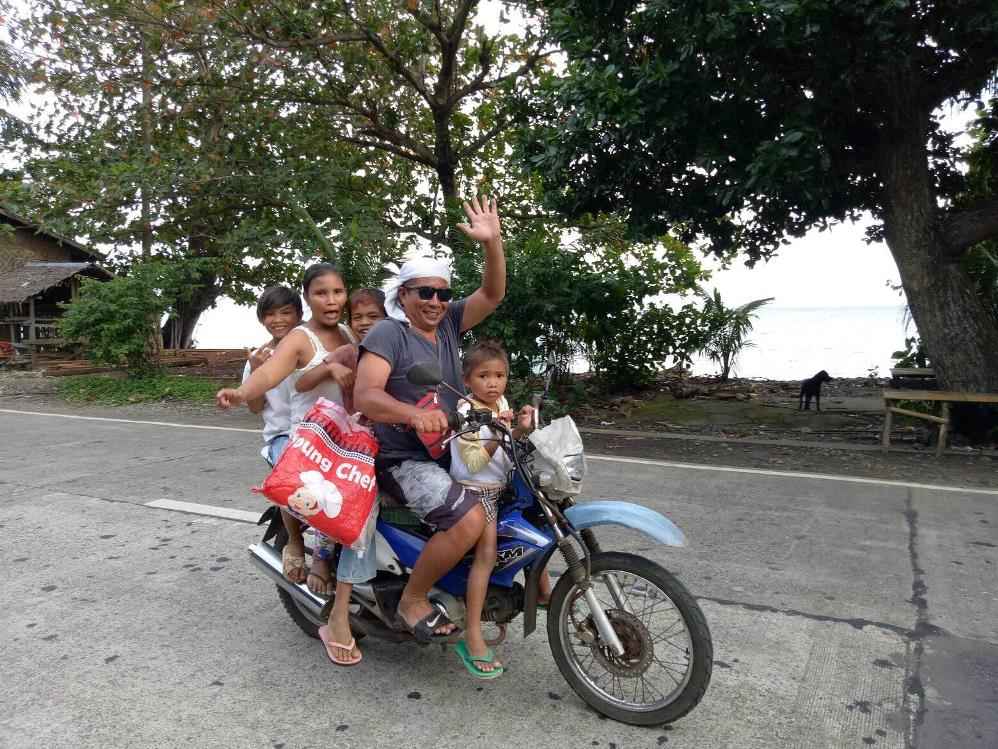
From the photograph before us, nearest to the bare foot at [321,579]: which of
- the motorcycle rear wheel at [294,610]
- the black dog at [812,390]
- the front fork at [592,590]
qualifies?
the motorcycle rear wheel at [294,610]

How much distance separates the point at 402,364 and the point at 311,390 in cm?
68

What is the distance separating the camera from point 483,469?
2.96 meters

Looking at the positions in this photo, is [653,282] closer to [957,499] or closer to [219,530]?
[957,499]

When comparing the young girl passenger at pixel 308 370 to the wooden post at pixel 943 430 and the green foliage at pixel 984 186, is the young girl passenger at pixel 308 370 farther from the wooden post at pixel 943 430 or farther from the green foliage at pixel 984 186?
the green foliage at pixel 984 186

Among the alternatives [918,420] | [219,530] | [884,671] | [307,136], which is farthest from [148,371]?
[884,671]

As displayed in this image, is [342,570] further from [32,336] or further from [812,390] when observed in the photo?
[32,336]

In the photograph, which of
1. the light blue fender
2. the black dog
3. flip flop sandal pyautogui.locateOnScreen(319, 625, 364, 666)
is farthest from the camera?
the black dog

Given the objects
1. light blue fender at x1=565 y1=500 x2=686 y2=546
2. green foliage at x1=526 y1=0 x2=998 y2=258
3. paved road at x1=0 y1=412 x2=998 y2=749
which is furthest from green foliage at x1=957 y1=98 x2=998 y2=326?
light blue fender at x1=565 y1=500 x2=686 y2=546

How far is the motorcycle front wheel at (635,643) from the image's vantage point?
2.71 meters

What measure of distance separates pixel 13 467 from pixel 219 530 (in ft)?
11.9

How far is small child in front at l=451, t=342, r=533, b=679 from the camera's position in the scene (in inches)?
115

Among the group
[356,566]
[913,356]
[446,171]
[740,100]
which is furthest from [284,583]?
[446,171]

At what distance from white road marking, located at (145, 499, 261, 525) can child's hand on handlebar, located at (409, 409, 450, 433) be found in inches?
131

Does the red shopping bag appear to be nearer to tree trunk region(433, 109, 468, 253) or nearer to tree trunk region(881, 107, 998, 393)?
tree trunk region(881, 107, 998, 393)
